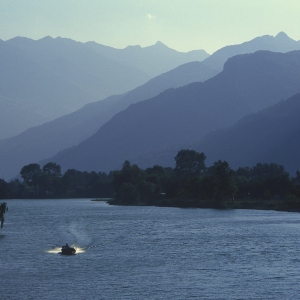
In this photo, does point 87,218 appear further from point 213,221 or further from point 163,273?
point 163,273

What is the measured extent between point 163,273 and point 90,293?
15.2 m

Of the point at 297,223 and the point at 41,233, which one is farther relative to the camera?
the point at 297,223

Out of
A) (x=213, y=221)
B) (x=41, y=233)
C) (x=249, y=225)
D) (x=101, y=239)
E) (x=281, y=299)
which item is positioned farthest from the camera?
(x=213, y=221)

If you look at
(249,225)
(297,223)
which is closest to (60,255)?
(249,225)

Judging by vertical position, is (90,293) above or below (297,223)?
below

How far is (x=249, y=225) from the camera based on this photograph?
157875mm

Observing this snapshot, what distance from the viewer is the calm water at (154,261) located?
7825cm

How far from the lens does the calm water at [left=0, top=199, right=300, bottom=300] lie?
78.2 meters

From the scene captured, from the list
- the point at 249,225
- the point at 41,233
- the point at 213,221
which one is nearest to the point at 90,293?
the point at 41,233

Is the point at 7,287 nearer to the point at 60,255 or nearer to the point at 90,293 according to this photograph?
the point at 90,293

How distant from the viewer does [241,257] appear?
103 metres

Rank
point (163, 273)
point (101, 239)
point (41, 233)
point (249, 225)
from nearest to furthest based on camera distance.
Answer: point (163, 273) → point (101, 239) → point (41, 233) → point (249, 225)

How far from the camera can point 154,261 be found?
10019 centimetres

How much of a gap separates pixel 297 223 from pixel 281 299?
295ft
